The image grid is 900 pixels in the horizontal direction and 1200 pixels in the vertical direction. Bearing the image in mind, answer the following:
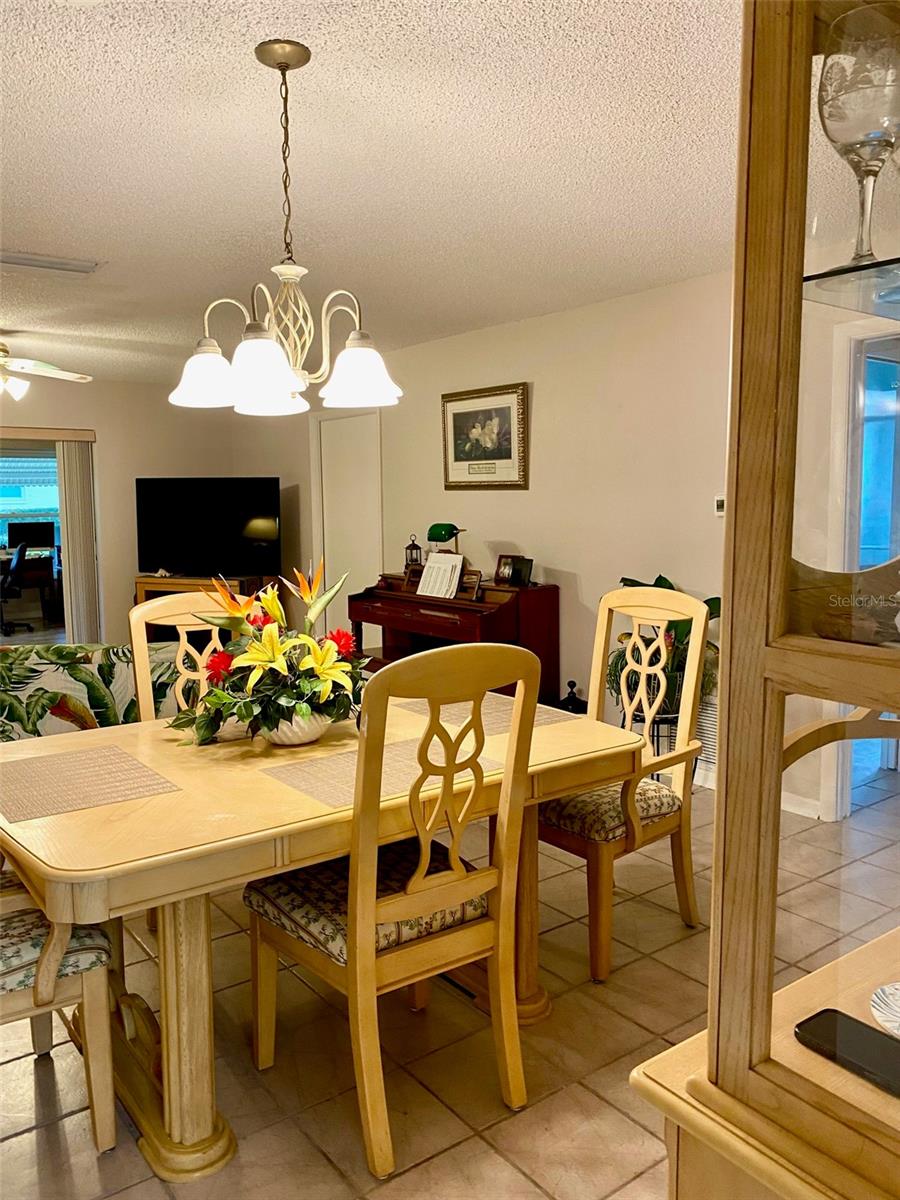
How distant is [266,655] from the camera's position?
2.27 metres

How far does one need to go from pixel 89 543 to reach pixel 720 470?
5568 millimetres

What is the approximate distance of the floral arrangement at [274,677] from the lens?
2.25 metres

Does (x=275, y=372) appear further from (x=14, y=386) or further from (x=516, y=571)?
(x=14, y=386)

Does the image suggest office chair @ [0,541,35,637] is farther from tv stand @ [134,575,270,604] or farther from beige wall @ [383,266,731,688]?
beige wall @ [383,266,731,688]

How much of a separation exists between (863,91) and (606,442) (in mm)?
4105

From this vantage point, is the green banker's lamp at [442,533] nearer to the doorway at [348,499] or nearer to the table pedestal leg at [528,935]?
the doorway at [348,499]

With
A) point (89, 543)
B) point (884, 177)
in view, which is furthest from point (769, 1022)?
point (89, 543)

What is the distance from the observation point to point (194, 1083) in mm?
1848

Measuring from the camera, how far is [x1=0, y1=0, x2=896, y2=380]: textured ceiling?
1997mm

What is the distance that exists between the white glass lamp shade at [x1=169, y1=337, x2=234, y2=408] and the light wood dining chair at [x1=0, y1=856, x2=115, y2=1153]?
1181 millimetres

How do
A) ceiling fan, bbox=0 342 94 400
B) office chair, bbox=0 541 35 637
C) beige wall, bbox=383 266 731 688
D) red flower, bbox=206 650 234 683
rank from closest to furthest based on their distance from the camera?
red flower, bbox=206 650 234 683
beige wall, bbox=383 266 731 688
ceiling fan, bbox=0 342 94 400
office chair, bbox=0 541 35 637

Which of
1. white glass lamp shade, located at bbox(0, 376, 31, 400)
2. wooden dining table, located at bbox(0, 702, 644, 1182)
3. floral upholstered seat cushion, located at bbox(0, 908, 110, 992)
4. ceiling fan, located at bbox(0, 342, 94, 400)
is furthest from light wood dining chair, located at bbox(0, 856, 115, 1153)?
white glass lamp shade, located at bbox(0, 376, 31, 400)

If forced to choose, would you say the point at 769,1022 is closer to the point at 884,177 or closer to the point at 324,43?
the point at 884,177

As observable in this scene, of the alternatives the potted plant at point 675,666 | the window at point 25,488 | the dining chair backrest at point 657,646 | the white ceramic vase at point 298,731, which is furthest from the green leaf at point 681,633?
the window at point 25,488
